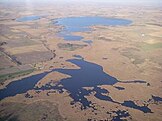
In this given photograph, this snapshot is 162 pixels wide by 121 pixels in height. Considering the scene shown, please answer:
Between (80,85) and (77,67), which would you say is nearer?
(80,85)

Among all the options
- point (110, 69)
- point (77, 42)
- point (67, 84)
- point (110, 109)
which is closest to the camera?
point (110, 109)

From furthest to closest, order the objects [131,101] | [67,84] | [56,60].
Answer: [56,60]
[67,84]
[131,101]

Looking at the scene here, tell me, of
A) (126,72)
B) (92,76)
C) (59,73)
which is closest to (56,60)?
(59,73)

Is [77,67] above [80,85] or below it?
above

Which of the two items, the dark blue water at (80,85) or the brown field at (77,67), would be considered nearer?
the brown field at (77,67)

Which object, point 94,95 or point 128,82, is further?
point 128,82

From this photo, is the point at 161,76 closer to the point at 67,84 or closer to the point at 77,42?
the point at 67,84

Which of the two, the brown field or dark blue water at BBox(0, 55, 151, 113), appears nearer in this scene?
the brown field
